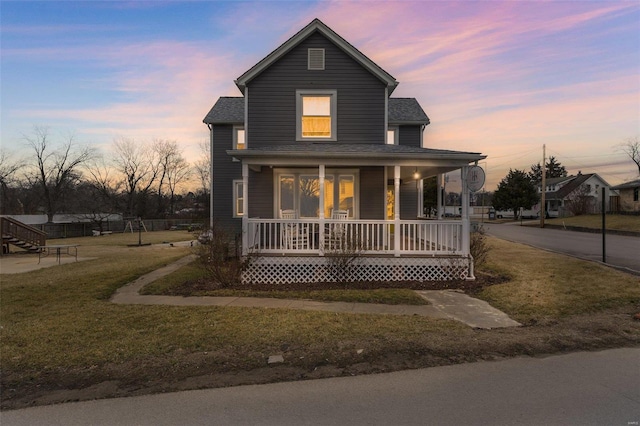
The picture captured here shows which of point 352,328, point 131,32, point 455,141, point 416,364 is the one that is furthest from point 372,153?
point 455,141

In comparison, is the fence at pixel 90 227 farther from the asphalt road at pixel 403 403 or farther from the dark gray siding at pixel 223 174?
the asphalt road at pixel 403 403

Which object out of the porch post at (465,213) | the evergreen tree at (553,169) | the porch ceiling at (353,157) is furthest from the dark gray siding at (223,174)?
the evergreen tree at (553,169)

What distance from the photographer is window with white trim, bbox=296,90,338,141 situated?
1306 centimetres

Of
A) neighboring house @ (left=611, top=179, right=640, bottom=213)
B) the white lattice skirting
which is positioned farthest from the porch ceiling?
neighboring house @ (left=611, top=179, right=640, bottom=213)

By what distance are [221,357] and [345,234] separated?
19.0ft

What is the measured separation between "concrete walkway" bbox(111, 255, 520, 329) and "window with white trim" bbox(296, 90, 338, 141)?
6934mm

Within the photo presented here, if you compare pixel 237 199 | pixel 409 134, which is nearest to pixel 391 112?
pixel 409 134

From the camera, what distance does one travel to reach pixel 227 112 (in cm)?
1772

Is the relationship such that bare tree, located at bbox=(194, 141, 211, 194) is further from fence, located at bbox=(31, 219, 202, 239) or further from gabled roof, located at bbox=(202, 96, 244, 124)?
gabled roof, located at bbox=(202, 96, 244, 124)

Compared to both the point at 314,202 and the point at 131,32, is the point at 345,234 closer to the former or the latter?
the point at 314,202

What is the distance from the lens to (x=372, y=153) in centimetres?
1009

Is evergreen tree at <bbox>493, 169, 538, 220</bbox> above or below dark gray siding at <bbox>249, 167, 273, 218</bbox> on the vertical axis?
above

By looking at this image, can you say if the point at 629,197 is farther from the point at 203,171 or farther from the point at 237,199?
the point at 203,171

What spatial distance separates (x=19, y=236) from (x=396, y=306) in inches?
933
